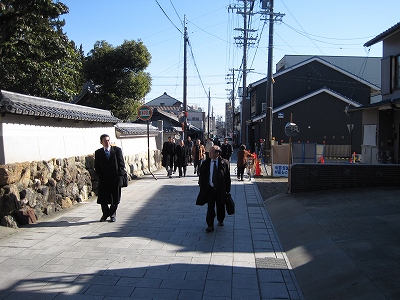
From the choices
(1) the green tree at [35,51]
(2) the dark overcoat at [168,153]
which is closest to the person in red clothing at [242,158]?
(2) the dark overcoat at [168,153]

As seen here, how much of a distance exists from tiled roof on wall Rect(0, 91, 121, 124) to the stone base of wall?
105 cm

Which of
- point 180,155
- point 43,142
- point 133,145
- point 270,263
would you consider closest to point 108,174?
point 43,142

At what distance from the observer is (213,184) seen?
7609 millimetres

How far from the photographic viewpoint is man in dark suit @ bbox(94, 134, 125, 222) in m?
8.31

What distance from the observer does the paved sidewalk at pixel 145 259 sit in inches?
191

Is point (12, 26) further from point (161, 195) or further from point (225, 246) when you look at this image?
point (225, 246)

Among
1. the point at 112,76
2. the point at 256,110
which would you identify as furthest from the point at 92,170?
the point at 256,110

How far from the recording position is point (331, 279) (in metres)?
5.04

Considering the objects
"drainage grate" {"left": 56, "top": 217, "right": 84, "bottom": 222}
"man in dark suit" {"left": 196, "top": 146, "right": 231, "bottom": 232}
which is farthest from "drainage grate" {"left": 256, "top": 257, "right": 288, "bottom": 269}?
"drainage grate" {"left": 56, "top": 217, "right": 84, "bottom": 222}

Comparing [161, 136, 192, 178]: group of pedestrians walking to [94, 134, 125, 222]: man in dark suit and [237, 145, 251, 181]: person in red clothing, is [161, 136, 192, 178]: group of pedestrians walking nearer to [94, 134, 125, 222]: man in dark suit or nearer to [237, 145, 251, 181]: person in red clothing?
[237, 145, 251, 181]: person in red clothing

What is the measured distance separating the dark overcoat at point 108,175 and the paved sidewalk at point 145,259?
1.83ft

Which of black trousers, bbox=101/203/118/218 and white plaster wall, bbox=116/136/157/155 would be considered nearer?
black trousers, bbox=101/203/118/218

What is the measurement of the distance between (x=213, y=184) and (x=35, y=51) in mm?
10268

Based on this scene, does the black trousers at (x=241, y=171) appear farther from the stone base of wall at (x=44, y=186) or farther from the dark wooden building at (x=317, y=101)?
the dark wooden building at (x=317, y=101)
